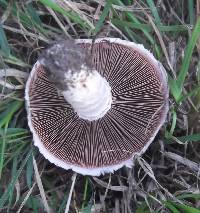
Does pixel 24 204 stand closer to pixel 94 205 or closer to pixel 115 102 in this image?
pixel 94 205

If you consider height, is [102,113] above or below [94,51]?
below

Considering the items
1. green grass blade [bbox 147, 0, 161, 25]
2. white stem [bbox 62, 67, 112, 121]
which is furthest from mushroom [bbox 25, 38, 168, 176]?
green grass blade [bbox 147, 0, 161, 25]

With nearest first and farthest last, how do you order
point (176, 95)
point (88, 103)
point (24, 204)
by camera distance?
point (88, 103) < point (176, 95) < point (24, 204)

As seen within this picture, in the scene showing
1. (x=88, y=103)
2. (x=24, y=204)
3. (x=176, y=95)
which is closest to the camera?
(x=88, y=103)

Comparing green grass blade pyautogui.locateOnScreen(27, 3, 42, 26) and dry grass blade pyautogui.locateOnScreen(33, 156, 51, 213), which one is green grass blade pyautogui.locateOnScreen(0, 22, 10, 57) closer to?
green grass blade pyautogui.locateOnScreen(27, 3, 42, 26)

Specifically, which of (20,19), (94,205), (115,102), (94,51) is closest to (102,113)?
(115,102)

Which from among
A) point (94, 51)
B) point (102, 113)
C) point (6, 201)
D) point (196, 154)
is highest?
point (94, 51)

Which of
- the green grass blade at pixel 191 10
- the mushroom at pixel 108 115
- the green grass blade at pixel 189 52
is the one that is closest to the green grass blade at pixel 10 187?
the mushroom at pixel 108 115
